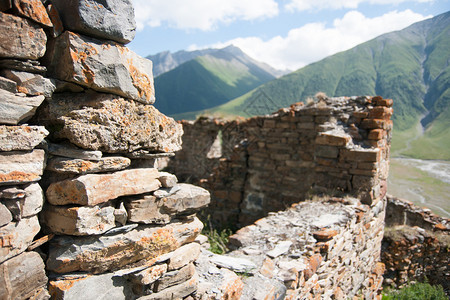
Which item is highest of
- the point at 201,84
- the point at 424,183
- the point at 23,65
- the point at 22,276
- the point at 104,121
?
the point at 201,84

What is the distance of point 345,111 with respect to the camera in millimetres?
6059

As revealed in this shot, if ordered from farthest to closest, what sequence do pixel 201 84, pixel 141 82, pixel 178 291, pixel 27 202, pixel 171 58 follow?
pixel 171 58
pixel 201 84
pixel 178 291
pixel 141 82
pixel 27 202

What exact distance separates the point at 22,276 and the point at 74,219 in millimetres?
350

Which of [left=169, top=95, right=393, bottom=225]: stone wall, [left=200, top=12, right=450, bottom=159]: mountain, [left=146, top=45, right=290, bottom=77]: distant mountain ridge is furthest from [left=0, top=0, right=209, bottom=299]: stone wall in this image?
[left=146, top=45, right=290, bottom=77]: distant mountain ridge

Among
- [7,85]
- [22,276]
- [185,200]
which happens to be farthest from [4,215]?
[185,200]

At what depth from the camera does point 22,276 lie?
149 centimetres

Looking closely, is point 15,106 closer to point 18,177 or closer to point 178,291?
point 18,177

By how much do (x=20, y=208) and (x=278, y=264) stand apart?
2.47 meters

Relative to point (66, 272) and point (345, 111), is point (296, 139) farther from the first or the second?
point (66, 272)

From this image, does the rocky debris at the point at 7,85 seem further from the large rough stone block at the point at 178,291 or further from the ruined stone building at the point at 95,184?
the large rough stone block at the point at 178,291

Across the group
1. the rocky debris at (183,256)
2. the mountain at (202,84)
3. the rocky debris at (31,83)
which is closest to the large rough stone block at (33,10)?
the rocky debris at (31,83)

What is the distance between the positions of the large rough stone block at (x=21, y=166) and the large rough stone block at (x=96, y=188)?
141mm

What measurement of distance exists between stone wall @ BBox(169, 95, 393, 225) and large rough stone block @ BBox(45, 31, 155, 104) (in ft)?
14.3

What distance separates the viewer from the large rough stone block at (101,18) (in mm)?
1605
